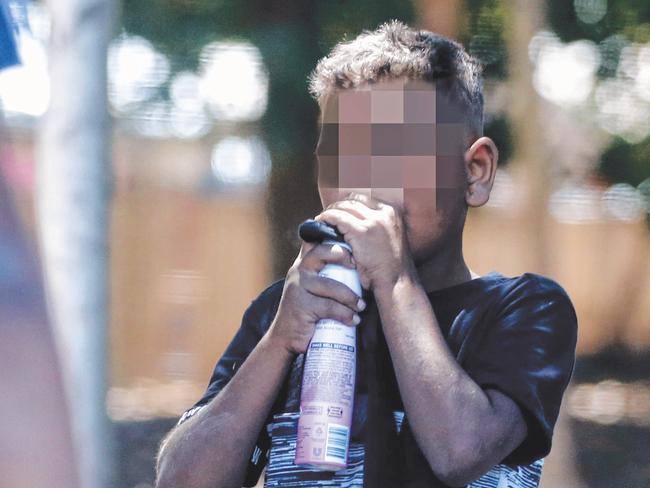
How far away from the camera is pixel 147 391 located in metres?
3.28

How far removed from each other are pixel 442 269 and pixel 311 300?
28 centimetres

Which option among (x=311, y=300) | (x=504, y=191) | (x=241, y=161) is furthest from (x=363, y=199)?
(x=504, y=191)

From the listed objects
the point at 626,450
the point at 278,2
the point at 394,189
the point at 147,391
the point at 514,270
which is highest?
the point at 278,2

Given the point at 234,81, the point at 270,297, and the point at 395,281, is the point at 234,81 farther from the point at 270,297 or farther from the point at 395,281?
the point at 395,281

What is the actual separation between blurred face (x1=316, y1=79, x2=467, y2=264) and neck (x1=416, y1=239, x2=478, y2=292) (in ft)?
0.12

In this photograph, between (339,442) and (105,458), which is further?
(105,458)

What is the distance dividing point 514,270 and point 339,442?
209cm

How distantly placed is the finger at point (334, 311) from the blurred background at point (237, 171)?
179 centimetres

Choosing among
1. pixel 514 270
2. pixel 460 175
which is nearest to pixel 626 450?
pixel 514 270

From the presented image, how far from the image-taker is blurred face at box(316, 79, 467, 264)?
1.46 m

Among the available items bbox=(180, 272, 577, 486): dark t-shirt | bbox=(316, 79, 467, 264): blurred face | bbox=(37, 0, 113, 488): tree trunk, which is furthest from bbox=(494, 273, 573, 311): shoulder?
bbox=(37, 0, 113, 488): tree trunk

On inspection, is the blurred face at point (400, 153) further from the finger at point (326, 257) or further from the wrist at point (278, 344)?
the wrist at point (278, 344)

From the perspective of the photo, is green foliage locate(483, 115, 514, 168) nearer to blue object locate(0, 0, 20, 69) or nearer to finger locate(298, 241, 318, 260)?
blue object locate(0, 0, 20, 69)

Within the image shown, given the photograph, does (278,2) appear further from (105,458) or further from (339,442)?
(339,442)
